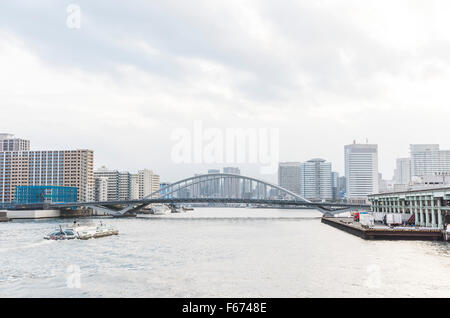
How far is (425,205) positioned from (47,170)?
120m

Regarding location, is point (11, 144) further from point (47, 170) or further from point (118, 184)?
point (47, 170)

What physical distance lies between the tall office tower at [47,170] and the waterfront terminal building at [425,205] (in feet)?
330

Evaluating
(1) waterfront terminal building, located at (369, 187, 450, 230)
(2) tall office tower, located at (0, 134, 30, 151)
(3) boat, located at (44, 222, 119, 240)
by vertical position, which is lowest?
(3) boat, located at (44, 222, 119, 240)

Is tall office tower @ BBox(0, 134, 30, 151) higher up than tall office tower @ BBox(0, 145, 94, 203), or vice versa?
tall office tower @ BBox(0, 134, 30, 151)

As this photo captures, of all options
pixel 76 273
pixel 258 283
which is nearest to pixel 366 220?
pixel 258 283

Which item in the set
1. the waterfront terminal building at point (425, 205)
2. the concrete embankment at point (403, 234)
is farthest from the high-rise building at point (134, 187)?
the concrete embankment at point (403, 234)

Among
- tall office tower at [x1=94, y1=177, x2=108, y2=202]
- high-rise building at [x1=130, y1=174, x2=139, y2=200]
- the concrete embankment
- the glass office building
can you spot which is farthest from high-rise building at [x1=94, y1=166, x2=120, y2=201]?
the concrete embankment

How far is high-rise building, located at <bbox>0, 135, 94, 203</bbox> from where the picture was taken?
135625 mm

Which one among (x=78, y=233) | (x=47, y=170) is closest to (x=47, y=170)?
(x=47, y=170)

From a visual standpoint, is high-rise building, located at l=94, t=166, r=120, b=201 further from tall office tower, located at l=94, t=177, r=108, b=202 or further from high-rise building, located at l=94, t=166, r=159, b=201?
tall office tower, located at l=94, t=177, r=108, b=202

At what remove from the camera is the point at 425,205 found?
165 feet

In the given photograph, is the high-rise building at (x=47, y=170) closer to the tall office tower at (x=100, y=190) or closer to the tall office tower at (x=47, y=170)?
the tall office tower at (x=47, y=170)
